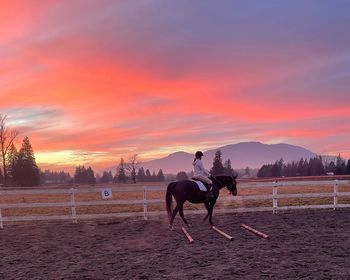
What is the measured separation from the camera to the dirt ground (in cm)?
802

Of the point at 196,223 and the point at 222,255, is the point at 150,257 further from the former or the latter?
the point at 196,223

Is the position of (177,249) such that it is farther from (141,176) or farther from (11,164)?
(141,176)

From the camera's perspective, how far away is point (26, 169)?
7381 centimetres

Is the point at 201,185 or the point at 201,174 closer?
the point at 201,185

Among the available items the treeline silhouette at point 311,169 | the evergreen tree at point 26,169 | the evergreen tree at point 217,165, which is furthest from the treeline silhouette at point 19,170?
the treeline silhouette at point 311,169

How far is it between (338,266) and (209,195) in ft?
21.7

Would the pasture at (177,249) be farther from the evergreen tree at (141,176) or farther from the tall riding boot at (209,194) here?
the evergreen tree at (141,176)

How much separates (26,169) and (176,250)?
6954 centimetres

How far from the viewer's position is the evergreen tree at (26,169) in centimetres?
7331

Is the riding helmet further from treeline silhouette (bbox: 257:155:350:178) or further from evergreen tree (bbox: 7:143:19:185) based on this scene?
treeline silhouette (bbox: 257:155:350:178)

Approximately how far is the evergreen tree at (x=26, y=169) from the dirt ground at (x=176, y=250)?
61.7 meters

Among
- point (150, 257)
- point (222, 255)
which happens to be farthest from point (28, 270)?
point (222, 255)

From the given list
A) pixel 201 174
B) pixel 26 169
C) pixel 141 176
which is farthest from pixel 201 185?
pixel 141 176

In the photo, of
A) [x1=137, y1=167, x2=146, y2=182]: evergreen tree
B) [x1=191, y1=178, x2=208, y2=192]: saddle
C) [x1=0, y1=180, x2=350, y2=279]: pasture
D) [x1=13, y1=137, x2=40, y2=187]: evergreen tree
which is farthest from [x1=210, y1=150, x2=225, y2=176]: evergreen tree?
[x1=191, y1=178, x2=208, y2=192]: saddle
